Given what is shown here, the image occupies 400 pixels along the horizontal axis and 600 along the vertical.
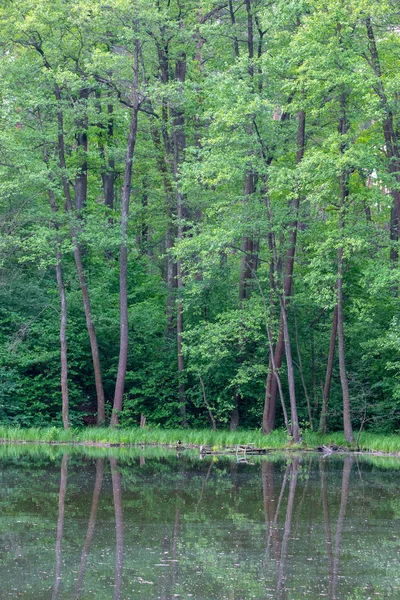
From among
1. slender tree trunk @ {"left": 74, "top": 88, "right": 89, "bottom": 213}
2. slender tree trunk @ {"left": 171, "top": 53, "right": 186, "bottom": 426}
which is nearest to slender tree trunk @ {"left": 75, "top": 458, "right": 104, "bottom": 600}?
slender tree trunk @ {"left": 171, "top": 53, "right": 186, "bottom": 426}

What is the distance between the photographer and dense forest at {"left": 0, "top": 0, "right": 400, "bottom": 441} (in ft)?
80.0

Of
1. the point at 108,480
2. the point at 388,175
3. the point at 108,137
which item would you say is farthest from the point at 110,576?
the point at 108,137

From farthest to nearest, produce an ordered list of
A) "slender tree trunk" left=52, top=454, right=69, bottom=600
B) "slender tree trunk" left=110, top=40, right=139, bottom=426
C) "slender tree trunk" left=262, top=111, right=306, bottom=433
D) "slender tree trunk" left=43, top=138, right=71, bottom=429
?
"slender tree trunk" left=110, top=40, right=139, bottom=426
"slender tree trunk" left=43, top=138, right=71, bottom=429
"slender tree trunk" left=262, top=111, right=306, bottom=433
"slender tree trunk" left=52, top=454, right=69, bottom=600

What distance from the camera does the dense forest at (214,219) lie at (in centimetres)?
2438

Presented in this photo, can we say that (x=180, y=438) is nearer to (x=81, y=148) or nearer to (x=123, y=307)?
(x=123, y=307)

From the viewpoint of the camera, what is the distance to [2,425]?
86.6 ft

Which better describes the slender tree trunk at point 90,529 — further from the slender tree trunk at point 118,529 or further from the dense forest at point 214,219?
the dense forest at point 214,219

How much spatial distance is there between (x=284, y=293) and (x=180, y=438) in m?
5.24

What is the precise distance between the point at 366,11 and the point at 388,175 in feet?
14.2

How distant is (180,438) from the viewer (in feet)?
83.0

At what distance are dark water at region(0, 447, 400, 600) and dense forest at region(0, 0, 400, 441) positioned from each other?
7016 millimetres

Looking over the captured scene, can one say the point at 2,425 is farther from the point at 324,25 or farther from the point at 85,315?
the point at 324,25

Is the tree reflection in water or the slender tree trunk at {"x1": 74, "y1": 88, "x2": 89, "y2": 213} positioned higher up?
the slender tree trunk at {"x1": 74, "y1": 88, "x2": 89, "y2": 213}

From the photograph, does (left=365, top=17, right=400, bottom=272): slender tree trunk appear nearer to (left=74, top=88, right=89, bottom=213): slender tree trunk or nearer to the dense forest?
the dense forest
